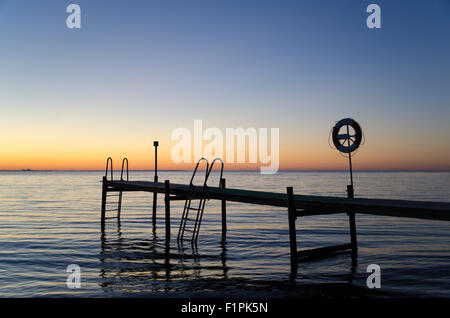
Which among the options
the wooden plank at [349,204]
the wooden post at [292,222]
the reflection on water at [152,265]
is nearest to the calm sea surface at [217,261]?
the reflection on water at [152,265]

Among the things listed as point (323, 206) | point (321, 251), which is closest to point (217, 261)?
point (321, 251)

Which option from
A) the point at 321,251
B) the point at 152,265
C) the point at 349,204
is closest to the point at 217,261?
the point at 152,265

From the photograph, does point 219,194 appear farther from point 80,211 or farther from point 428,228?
point 80,211

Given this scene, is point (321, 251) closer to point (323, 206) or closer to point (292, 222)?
point (292, 222)

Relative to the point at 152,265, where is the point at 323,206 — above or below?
above

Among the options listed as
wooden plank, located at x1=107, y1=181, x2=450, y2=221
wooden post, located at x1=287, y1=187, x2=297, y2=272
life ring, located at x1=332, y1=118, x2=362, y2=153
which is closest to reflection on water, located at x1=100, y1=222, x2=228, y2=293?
wooden post, located at x1=287, y1=187, x2=297, y2=272

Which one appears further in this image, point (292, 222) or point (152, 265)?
point (152, 265)

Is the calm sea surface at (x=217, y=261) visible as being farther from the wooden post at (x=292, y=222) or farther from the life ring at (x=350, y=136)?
the life ring at (x=350, y=136)

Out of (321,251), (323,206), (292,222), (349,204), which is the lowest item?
(321,251)

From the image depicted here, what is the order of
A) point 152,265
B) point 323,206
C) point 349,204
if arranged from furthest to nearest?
point 152,265 → point 323,206 → point 349,204

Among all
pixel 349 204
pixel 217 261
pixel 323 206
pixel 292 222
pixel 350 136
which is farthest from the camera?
pixel 350 136

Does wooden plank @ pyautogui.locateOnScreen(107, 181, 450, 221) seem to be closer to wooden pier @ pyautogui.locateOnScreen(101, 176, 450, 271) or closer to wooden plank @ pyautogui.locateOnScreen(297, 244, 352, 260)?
wooden pier @ pyautogui.locateOnScreen(101, 176, 450, 271)
